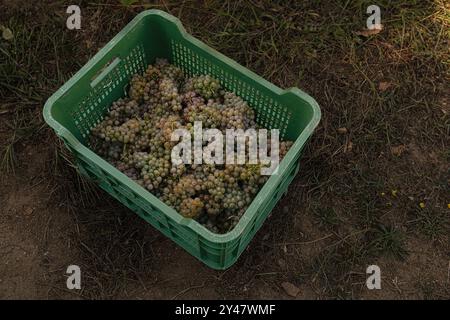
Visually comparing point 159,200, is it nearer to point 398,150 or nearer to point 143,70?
point 143,70

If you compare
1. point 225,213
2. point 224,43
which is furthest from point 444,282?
point 224,43

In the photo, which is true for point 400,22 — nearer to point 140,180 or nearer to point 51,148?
point 140,180

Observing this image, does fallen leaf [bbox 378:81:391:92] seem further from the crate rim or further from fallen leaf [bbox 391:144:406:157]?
the crate rim

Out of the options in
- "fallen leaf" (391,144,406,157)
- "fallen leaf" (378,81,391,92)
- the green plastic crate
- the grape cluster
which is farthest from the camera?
"fallen leaf" (378,81,391,92)

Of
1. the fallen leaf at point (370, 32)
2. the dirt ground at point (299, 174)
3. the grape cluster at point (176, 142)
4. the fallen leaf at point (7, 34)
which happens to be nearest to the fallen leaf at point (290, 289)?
the dirt ground at point (299, 174)

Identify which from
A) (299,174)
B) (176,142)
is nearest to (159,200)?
(176,142)

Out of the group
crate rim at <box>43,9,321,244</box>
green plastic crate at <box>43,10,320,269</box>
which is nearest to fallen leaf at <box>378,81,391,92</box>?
green plastic crate at <box>43,10,320,269</box>
